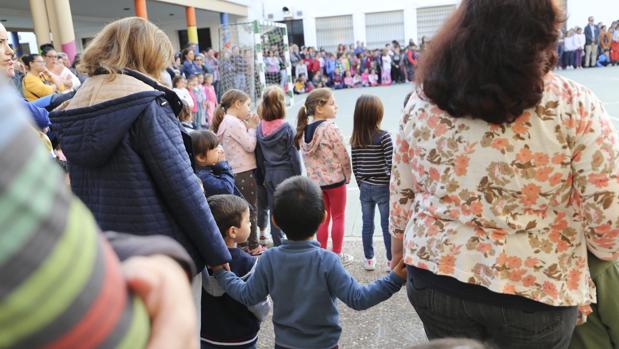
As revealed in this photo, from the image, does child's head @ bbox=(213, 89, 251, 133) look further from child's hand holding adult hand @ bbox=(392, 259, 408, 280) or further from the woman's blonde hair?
child's hand holding adult hand @ bbox=(392, 259, 408, 280)

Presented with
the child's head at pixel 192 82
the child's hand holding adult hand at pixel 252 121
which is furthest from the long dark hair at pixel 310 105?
the child's head at pixel 192 82

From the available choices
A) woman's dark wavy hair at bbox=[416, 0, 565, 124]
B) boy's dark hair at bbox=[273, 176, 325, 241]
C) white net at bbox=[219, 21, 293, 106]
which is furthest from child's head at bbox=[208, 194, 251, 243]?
white net at bbox=[219, 21, 293, 106]

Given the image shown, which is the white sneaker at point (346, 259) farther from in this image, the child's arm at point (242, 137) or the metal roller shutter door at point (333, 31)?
the metal roller shutter door at point (333, 31)

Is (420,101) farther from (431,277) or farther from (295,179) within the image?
(295,179)

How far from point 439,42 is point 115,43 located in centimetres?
138

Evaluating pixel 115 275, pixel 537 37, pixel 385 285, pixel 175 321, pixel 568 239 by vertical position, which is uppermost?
pixel 537 37

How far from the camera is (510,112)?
1.55 m

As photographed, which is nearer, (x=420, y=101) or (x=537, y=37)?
(x=537, y=37)

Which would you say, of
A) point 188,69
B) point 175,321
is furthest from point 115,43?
point 188,69

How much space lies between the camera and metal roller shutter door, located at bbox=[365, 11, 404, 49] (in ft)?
105

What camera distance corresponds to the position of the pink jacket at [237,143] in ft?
15.5

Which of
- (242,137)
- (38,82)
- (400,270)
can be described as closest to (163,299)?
(400,270)

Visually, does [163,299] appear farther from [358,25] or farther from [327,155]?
[358,25]

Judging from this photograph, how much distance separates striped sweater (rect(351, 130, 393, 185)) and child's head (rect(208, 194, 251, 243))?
1.73 m
